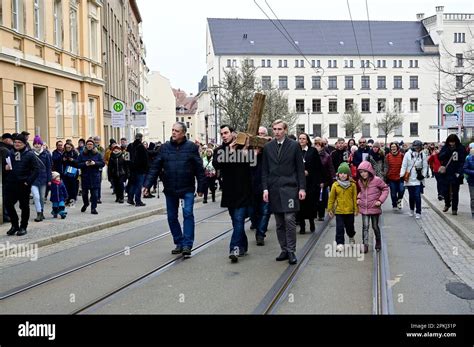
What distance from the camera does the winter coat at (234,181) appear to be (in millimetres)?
9859

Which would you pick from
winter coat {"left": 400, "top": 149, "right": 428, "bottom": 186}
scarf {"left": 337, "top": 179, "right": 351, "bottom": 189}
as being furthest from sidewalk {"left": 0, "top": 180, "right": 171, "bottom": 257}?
winter coat {"left": 400, "top": 149, "right": 428, "bottom": 186}

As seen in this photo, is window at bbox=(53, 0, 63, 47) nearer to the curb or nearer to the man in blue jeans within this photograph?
the curb

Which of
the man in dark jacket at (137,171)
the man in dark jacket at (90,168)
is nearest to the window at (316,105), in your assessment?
the man in dark jacket at (137,171)

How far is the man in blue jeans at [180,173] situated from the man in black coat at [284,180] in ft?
4.14

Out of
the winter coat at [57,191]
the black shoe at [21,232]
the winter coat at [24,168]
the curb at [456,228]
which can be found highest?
the winter coat at [24,168]

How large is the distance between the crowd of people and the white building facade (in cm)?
7793

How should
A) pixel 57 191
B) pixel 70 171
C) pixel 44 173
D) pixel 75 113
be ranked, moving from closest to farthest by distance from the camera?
pixel 44 173 → pixel 57 191 → pixel 70 171 → pixel 75 113

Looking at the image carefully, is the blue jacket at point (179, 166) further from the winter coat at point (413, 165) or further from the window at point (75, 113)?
the window at point (75, 113)

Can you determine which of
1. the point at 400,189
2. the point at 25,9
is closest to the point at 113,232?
the point at 400,189

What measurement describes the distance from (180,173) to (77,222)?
18.4 ft

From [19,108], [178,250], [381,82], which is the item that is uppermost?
[381,82]

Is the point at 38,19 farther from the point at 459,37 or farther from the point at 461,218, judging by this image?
the point at 459,37

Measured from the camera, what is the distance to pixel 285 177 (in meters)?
9.51

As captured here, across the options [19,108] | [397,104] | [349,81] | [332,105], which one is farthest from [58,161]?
[397,104]
